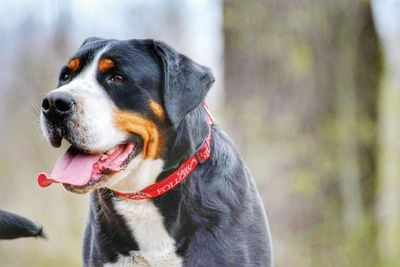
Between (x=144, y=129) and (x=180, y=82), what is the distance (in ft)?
0.94

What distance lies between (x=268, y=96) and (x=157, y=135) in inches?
154

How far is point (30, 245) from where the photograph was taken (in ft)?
35.9

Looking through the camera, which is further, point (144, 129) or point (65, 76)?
point (65, 76)

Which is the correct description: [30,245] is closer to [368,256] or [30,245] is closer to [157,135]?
[368,256]

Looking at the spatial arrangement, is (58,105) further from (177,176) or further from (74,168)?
(177,176)

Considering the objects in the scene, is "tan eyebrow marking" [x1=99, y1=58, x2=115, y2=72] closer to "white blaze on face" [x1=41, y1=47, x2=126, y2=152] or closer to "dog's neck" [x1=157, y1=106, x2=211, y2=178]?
"white blaze on face" [x1=41, y1=47, x2=126, y2=152]

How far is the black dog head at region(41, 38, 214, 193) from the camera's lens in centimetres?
351

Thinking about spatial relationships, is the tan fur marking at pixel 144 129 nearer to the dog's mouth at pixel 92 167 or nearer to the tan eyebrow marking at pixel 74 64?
the dog's mouth at pixel 92 167

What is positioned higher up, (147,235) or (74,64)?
(74,64)

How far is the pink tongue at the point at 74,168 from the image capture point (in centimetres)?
354

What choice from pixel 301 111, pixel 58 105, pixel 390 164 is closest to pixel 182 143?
pixel 58 105

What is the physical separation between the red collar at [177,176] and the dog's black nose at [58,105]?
562 mm

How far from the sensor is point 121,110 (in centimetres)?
360

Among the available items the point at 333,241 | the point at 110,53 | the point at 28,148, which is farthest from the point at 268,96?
the point at 28,148
